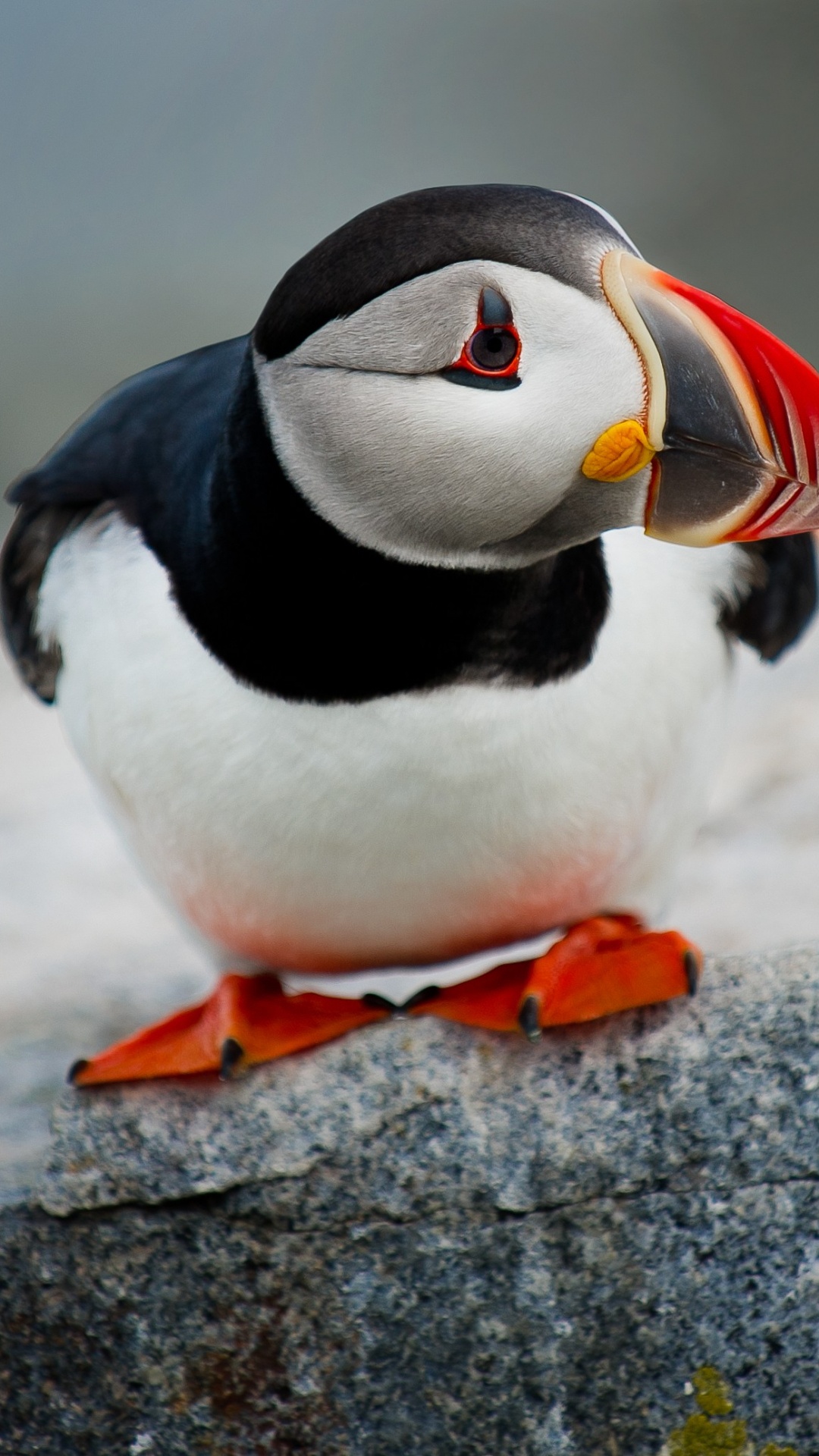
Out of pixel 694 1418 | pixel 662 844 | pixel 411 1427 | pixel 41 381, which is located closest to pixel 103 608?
pixel 662 844

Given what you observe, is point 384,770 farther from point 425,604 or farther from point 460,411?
point 460,411

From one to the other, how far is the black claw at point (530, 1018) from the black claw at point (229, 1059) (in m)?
0.40

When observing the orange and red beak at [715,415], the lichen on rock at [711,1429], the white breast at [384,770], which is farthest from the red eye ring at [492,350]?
the lichen on rock at [711,1429]

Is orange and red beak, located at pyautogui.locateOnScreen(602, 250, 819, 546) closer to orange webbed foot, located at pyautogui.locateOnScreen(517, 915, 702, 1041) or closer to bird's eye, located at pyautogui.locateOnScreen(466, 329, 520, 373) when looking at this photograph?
bird's eye, located at pyautogui.locateOnScreen(466, 329, 520, 373)

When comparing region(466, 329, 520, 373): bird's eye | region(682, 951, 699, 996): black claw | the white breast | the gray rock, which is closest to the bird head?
region(466, 329, 520, 373): bird's eye

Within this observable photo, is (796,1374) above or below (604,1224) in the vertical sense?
below

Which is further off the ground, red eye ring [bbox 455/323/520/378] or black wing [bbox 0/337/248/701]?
black wing [bbox 0/337/248/701]

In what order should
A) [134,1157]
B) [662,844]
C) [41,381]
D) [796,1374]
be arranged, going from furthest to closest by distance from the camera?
[41,381]
[662,844]
[134,1157]
[796,1374]

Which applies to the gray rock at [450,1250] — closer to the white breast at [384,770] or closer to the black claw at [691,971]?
the black claw at [691,971]

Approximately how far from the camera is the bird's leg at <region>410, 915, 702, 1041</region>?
227 cm

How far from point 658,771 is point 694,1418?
87 cm

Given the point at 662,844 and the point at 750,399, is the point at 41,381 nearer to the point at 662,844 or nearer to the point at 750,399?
the point at 662,844

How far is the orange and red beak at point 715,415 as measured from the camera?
1.87 m

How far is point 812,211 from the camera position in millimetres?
10023
